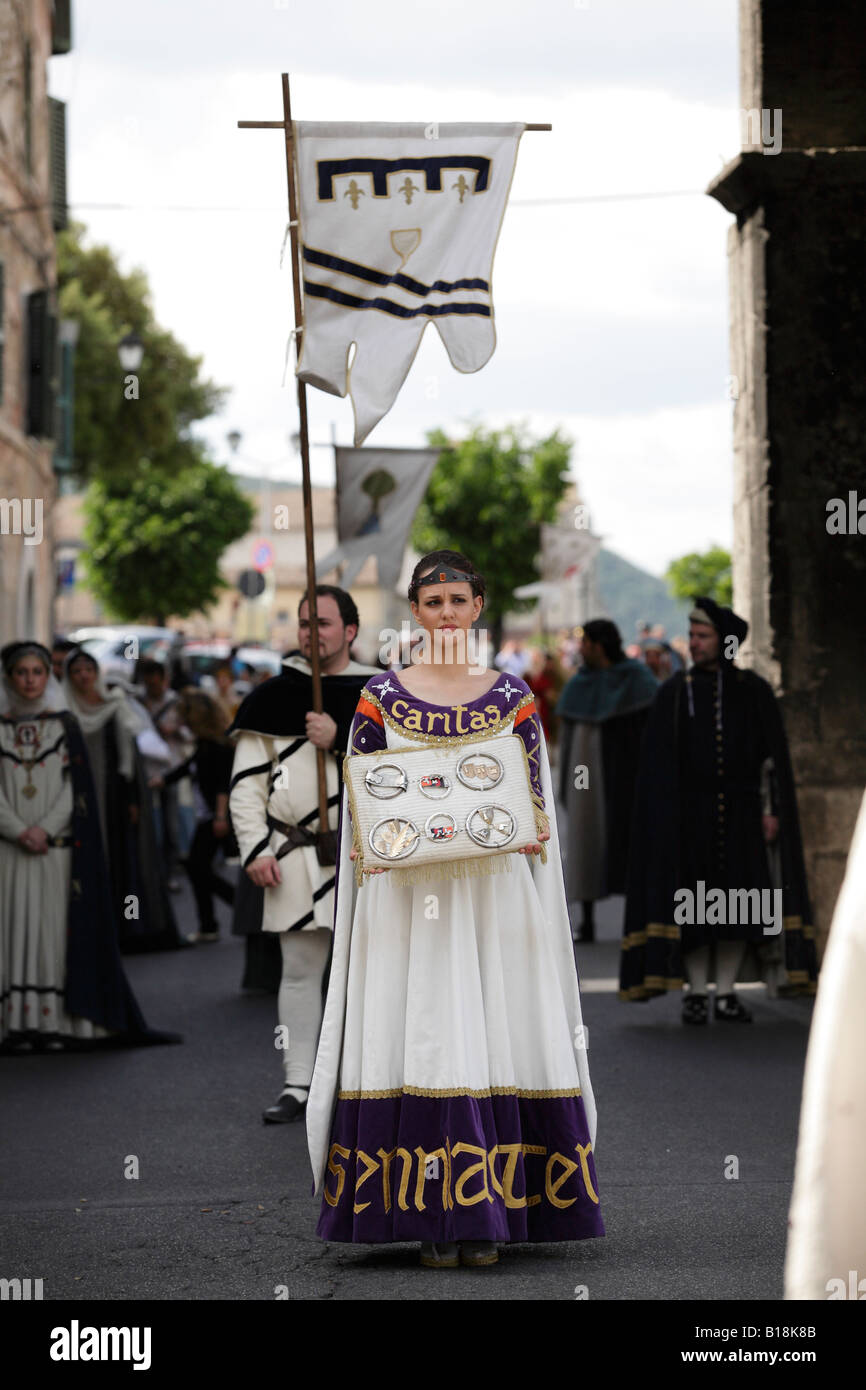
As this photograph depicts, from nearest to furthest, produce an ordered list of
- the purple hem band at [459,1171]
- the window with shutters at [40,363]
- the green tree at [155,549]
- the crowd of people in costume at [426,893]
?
the purple hem band at [459,1171] → the crowd of people in costume at [426,893] → the window with shutters at [40,363] → the green tree at [155,549]

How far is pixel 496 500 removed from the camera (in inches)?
2908

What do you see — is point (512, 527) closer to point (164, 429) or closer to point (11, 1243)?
point (164, 429)

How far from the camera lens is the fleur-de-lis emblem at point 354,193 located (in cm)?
703

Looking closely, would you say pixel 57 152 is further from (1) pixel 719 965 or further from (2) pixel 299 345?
(2) pixel 299 345

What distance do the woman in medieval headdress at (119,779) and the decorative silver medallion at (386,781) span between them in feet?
24.1

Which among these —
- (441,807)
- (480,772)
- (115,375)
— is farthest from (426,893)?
(115,375)

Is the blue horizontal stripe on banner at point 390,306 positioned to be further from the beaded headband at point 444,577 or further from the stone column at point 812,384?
the stone column at point 812,384

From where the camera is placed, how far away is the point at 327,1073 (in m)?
5.36

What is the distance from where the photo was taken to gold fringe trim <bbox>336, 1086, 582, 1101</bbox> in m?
5.19

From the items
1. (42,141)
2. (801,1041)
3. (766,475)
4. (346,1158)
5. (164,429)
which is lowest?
(801,1041)

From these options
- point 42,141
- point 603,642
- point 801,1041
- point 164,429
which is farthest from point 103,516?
point 801,1041

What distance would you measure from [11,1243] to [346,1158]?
1.12m

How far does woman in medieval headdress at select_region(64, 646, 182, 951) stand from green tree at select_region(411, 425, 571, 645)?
2339 inches

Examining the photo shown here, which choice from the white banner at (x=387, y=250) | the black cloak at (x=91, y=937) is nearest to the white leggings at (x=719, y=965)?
the black cloak at (x=91, y=937)
